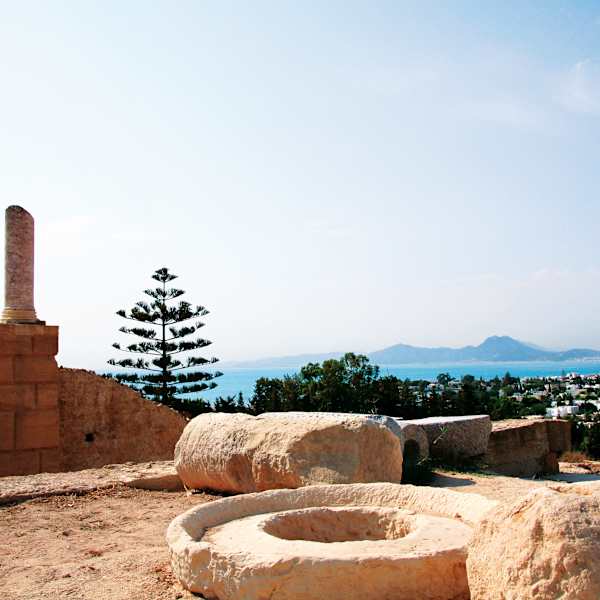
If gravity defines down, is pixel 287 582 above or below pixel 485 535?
below

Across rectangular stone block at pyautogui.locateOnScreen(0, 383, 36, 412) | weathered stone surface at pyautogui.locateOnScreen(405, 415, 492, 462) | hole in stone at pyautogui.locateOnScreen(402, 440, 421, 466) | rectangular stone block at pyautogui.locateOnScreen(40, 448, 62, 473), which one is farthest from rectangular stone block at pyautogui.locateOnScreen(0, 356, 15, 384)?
hole in stone at pyautogui.locateOnScreen(402, 440, 421, 466)

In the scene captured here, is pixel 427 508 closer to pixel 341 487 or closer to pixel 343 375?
pixel 341 487

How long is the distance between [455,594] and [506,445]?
23.8ft

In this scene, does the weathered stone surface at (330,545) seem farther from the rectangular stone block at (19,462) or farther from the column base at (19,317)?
the column base at (19,317)

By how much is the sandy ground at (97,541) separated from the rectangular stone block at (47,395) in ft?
18.9

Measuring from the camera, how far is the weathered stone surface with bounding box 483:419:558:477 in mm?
9797

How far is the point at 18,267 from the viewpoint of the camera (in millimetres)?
12719

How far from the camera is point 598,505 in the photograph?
2.56 metres

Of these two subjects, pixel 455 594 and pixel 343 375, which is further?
pixel 343 375

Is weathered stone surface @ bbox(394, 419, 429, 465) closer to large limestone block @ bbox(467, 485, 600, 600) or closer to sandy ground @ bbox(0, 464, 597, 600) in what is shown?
sandy ground @ bbox(0, 464, 597, 600)

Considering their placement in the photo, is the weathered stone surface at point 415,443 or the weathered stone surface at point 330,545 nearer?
the weathered stone surface at point 330,545

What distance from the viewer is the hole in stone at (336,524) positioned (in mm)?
4023

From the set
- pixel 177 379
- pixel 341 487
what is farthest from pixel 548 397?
pixel 341 487

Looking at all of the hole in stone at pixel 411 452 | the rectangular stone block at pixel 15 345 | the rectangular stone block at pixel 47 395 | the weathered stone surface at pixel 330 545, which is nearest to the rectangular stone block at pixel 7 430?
the rectangular stone block at pixel 47 395
